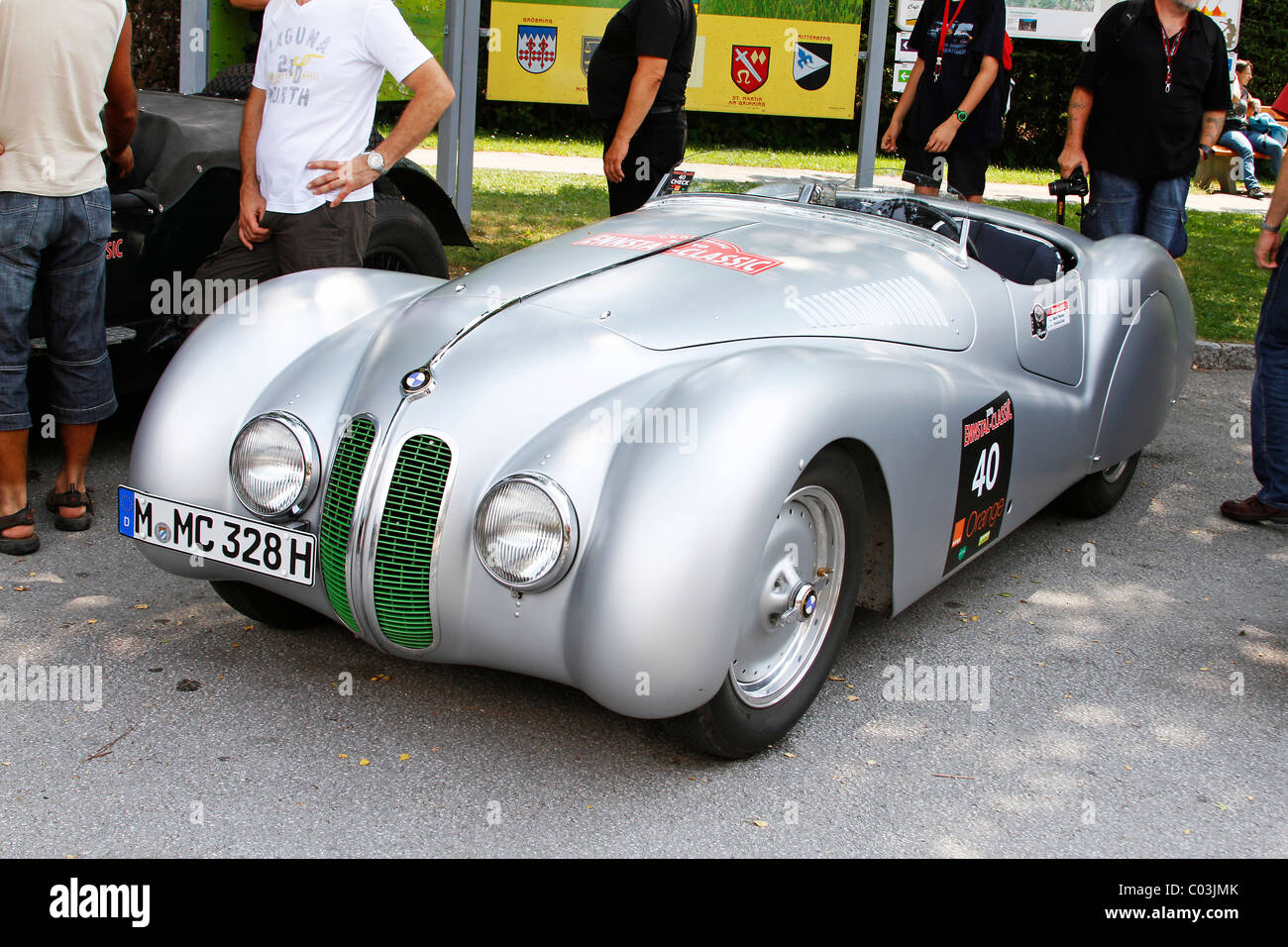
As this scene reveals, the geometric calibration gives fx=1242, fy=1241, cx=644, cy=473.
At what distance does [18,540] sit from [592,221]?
19.9ft

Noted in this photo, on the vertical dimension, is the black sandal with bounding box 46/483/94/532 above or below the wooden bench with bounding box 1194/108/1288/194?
below

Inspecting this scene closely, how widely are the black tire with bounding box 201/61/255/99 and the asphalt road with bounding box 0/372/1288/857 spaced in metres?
2.41

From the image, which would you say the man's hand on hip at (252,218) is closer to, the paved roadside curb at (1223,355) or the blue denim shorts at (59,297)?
the blue denim shorts at (59,297)

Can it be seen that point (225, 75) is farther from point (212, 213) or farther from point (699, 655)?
point (699, 655)

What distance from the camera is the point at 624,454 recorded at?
2.65 meters

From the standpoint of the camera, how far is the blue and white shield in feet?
32.2

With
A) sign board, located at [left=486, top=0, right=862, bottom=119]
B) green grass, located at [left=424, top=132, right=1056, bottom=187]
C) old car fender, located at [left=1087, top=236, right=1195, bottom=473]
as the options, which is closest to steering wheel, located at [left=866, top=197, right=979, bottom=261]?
old car fender, located at [left=1087, top=236, right=1195, bottom=473]

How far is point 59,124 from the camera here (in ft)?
12.7

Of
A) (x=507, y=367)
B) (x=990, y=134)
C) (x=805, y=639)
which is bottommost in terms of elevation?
(x=805, y=639)

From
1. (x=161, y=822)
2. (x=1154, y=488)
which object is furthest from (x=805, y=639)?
(x=1154, y=488)

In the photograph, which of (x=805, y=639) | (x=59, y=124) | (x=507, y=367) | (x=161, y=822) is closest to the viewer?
(x=161, y=822)

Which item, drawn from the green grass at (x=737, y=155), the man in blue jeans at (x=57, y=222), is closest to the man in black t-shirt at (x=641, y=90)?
the man in blue jeans at (x=57, y=222)

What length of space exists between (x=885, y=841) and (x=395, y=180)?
393 cm

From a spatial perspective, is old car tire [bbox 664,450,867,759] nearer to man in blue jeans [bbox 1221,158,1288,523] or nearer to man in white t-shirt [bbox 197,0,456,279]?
man in white t-shirt [bbox 197,0,456,279]
